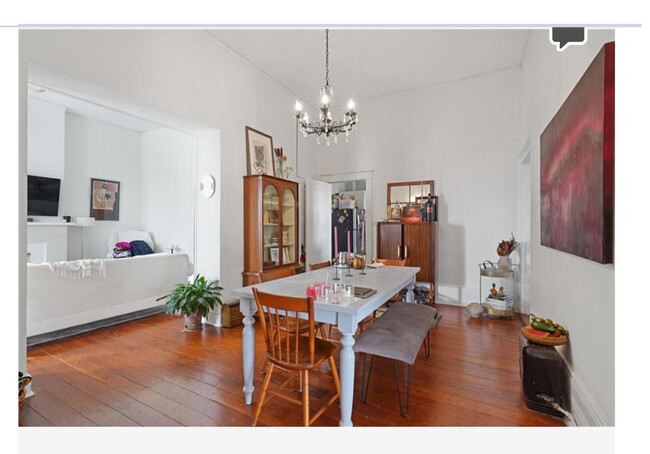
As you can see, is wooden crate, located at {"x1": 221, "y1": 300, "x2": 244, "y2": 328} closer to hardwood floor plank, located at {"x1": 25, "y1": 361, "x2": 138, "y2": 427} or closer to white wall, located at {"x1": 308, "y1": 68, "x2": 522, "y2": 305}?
hardwood floor plank, located at {"x1": 25, "y1": 361, "x2": 138, "y2": 427}

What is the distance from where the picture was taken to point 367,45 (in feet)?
11.7

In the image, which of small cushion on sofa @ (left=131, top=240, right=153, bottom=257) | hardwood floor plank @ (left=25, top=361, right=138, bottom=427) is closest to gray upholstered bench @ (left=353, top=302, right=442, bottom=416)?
hardwood floor plank @ (left=25, top=361, right=138, bottom=427)

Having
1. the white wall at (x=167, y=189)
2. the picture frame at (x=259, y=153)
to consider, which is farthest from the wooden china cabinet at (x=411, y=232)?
the white wall at (x=167, y=189)

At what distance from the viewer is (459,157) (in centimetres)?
449

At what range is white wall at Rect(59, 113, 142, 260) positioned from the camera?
5.47m

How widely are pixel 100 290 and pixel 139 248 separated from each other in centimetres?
244

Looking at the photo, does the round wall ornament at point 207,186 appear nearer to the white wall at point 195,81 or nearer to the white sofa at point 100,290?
the white wall at point 195,81

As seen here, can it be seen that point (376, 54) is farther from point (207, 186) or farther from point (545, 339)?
point (545, 339)

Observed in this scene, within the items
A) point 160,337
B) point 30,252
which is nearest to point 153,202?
point 30,252

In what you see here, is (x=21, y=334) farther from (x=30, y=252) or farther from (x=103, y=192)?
(x=103, y=192)

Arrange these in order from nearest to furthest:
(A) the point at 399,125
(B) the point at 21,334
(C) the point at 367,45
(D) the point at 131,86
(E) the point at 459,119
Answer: (B) the point at 21,334, (D) the point at 131,86, (C) the point at 367,45, (E) the point at 459,119, (A) the point at 399,125

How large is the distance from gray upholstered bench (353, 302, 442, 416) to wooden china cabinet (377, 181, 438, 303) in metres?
1.94

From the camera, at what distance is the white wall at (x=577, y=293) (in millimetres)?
1357
